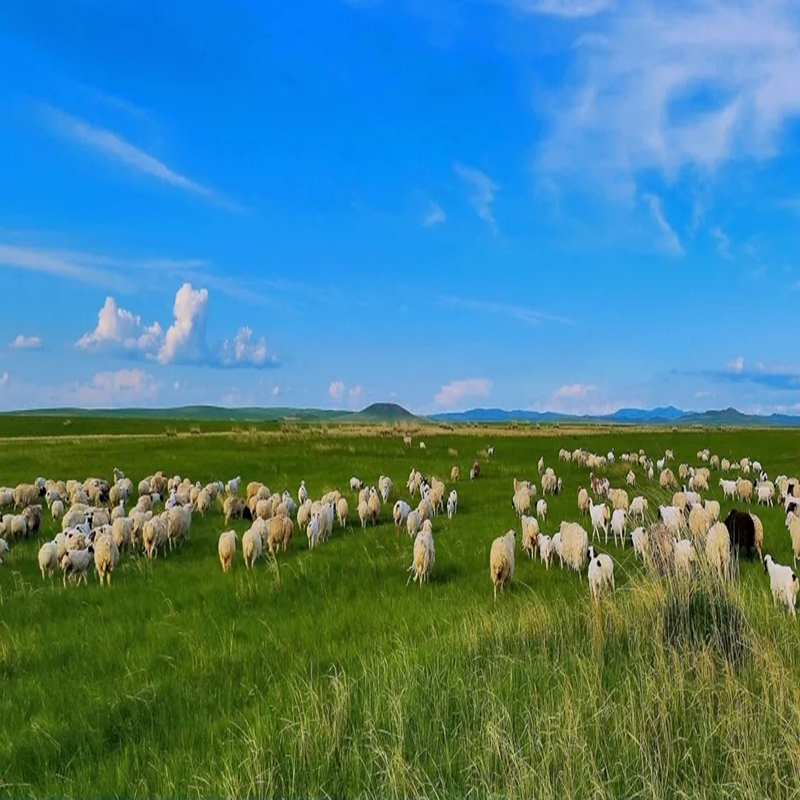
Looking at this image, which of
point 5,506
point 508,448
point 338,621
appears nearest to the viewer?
point 338,621

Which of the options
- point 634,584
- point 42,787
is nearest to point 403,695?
point 42,787

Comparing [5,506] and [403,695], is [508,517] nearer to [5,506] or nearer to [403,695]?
[403,695]

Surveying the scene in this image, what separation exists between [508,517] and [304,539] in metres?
7.12

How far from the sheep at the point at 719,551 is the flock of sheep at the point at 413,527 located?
0.11ft

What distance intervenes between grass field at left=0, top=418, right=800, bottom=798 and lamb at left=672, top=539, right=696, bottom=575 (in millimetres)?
690

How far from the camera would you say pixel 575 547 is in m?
13.7

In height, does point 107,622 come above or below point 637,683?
below

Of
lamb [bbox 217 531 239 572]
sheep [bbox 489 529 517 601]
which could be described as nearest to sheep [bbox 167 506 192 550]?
lamb [bbox 217 531 239 572]

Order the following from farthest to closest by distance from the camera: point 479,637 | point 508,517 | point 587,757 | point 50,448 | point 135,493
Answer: point 50,448
point 135,493
point 508,517
point 479,637
point 587,757

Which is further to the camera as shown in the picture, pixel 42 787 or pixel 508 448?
pixel 508 448

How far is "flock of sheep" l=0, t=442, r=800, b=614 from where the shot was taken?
37.2 feet

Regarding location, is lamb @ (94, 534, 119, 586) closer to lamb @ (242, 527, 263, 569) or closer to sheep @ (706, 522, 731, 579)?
lamb @ (242, 527, 263, 569)

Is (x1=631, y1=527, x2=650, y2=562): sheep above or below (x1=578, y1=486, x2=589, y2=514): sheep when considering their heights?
above

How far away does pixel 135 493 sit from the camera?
2922cm
